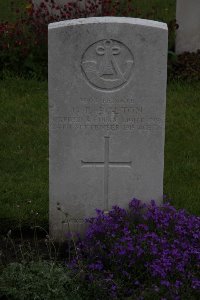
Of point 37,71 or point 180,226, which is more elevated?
point 37,71

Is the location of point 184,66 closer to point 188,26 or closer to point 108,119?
point 188,26

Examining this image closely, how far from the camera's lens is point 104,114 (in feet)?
17.4

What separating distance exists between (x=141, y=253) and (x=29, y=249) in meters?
0.97

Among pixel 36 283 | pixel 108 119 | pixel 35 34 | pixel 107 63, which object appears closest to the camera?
pixel 36 283

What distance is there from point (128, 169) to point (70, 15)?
484cm

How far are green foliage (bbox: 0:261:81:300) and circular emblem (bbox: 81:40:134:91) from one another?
4.33ft

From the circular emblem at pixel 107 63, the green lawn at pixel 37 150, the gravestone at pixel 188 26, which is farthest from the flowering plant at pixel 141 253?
the gravestone at pixel 188 26

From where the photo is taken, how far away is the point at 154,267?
4773mm

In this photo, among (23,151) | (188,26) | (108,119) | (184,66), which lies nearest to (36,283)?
(108,119)

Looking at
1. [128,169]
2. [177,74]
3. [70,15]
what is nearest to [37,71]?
[70,15]

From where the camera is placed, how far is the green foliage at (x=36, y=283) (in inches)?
182

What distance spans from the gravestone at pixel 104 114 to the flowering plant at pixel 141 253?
0.19 m

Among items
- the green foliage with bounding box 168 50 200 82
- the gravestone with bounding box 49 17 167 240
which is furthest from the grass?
the green foliage with bounding box 168 50 200 82

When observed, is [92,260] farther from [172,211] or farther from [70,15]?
[70,15]
